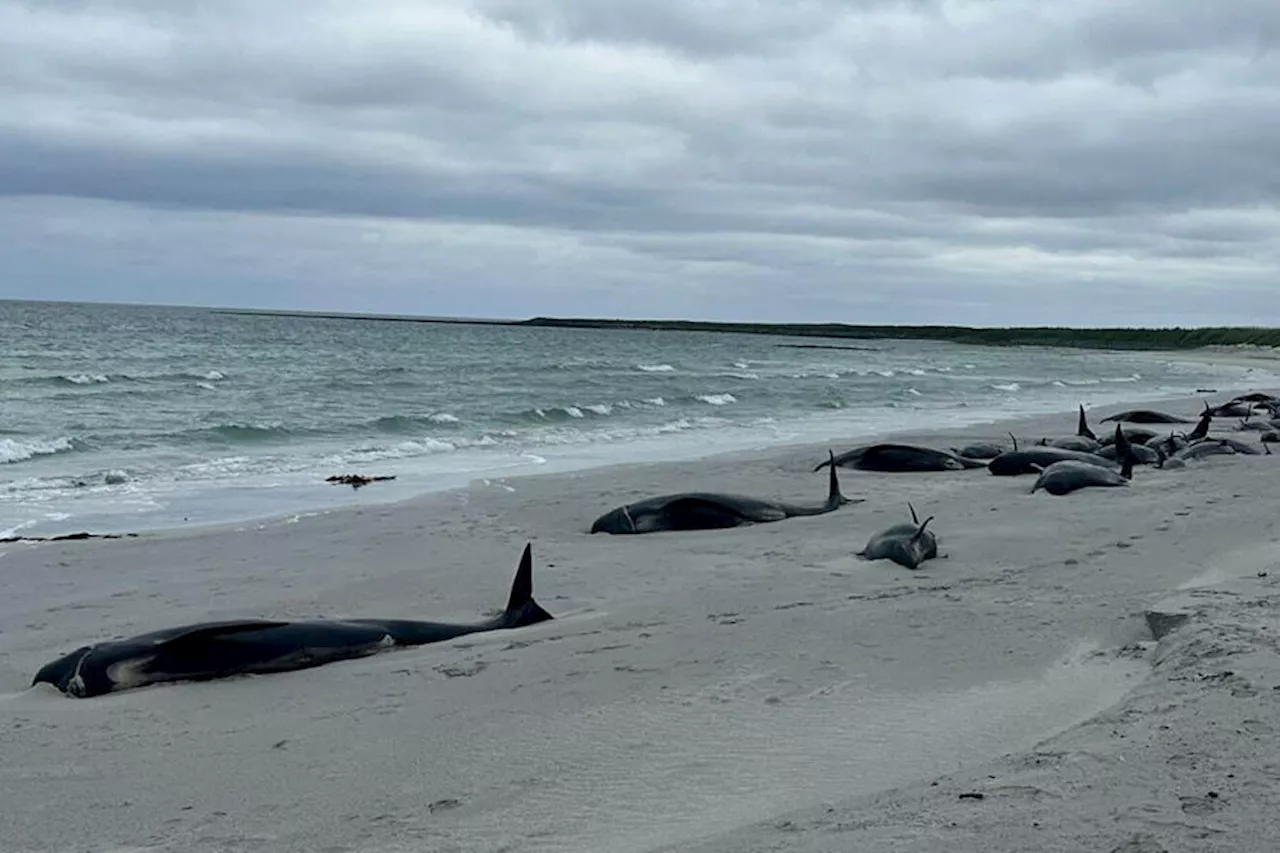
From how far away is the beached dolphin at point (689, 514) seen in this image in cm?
1169

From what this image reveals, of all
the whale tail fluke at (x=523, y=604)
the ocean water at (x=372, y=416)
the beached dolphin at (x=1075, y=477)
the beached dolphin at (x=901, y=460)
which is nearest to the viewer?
the whale tail fluke at (x=523, y=604)

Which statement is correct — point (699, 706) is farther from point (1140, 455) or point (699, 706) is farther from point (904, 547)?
point (1140, 455)

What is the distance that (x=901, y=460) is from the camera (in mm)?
16656

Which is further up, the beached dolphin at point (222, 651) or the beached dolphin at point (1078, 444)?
the beached dolphin at point (1078, 444)

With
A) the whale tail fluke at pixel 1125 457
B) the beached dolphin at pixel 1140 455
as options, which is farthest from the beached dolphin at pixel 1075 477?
the beached dolphin at pixel 1140 455

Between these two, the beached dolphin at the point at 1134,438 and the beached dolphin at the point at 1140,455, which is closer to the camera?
the beached dolphin at the point at 1140,455

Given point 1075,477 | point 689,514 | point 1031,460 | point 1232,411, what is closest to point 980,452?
point 1031,460

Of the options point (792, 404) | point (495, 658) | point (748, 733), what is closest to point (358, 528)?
point (495, 658)

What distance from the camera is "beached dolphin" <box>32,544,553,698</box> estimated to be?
6602 millimetres

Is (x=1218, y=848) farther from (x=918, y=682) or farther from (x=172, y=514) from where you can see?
(x=172, y=514)

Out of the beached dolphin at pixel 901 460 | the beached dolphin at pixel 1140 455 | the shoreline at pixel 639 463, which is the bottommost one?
the shoreline at pixel 639 463

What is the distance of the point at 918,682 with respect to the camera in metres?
5.97

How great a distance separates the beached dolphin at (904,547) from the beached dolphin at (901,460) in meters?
6.87

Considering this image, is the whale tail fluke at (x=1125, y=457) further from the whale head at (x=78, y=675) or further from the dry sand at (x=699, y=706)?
the whale head at (x=78, y=675)
